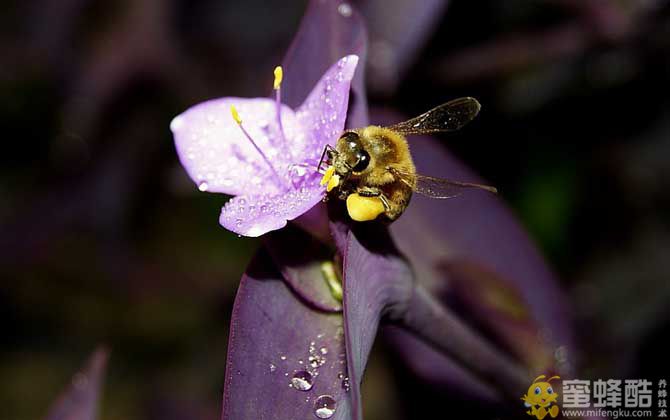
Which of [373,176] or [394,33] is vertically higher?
[394,33]

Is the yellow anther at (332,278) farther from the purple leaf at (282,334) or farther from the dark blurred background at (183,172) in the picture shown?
the dark blurred background at (183,172)

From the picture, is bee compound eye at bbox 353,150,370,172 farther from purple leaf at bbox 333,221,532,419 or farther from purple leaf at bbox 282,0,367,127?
purple leaf at bbox 282,0,367,127

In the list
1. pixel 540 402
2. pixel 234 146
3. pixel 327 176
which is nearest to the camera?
pixel 327 176

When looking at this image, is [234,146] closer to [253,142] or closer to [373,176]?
[253,142]

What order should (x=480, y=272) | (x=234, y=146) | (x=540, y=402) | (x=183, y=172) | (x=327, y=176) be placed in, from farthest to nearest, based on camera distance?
(x=183, y=172)
(x=480, y=272)
(x=540, y=402)
(x=234, y=146)
(x=327, y=176)

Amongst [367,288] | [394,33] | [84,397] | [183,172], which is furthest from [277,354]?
[183,172]

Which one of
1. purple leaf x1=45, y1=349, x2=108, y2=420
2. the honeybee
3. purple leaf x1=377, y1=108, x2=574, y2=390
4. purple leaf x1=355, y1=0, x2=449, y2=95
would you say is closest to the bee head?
the honeybee

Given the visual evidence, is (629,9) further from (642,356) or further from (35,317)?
(35,317)
